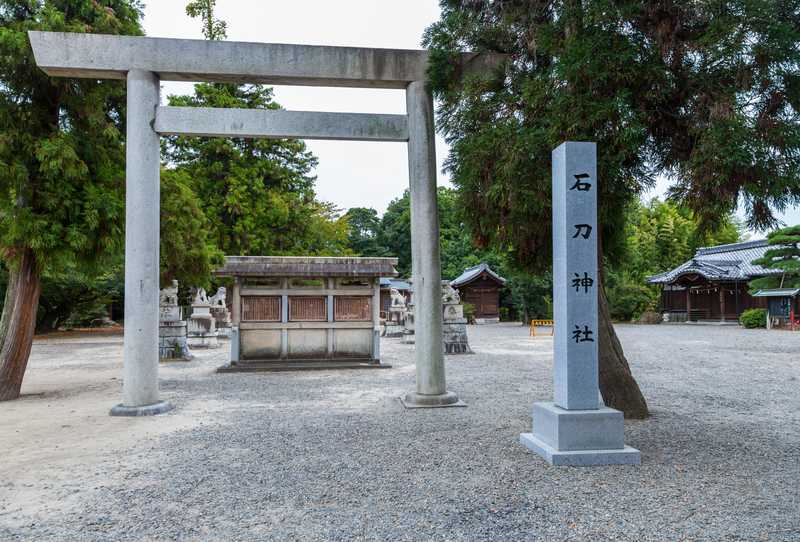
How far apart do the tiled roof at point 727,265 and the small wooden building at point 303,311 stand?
21.9 meters

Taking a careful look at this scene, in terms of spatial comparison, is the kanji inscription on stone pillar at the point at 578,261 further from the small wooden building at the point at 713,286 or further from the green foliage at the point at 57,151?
the small wooden building at the point at 713,286

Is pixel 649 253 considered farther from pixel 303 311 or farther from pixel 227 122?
pixel 227 122

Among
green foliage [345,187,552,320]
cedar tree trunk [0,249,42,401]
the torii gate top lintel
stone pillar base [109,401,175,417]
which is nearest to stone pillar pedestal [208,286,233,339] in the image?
cedar tree trunk [0,249,42,401]

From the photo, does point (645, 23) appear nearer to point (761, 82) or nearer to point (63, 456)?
point (761, 82)

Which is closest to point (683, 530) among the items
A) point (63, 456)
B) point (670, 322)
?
point (63, 456)

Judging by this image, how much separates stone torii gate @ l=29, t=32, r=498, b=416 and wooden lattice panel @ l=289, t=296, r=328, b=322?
16.9 feet

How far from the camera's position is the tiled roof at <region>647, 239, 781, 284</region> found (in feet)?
87.9

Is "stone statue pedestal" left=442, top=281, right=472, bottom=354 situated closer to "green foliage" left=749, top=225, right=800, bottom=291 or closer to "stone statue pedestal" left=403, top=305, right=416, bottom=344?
"stone statue pedestal" left=403, top=305, right=416, bottom=344

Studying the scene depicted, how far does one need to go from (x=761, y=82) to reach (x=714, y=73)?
1.34 ft

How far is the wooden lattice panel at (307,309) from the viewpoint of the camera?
1222 centimetres

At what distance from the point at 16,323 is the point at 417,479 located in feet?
23.1

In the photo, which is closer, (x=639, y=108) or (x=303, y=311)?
(x=639, y=108)

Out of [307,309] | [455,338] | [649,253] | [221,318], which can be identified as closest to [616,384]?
[307,309]

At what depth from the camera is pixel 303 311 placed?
40.2ft
